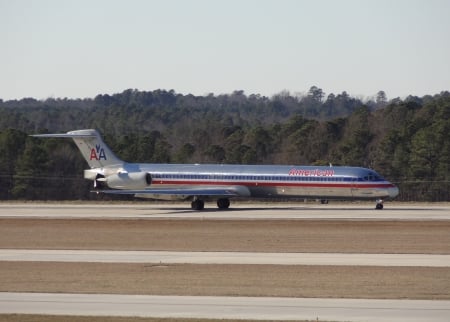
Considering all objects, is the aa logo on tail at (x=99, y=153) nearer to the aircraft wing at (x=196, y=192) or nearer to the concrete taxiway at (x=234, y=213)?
the concrete taxiway at (x=234, y=213)

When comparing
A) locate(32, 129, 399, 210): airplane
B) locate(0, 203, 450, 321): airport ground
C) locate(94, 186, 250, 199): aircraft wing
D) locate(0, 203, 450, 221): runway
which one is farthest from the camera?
locate(94, 186, 250, 199): aircraft wing

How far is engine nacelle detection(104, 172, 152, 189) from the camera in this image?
65.8 meters

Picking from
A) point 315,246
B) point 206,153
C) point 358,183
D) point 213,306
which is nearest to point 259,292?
point 213,306

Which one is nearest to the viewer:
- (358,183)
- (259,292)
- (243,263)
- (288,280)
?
(259,292)

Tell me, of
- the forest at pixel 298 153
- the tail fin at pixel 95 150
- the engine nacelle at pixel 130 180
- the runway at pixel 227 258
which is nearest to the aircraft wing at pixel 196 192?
the engine nacelle at pixel 130 180

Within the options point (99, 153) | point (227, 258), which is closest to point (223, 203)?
point (99, 153)

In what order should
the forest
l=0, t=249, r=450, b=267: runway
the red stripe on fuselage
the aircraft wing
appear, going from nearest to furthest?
l=0, t=249, r=450, b=267: runway → the red stripe on fuselage → the aircraft wing → the forest

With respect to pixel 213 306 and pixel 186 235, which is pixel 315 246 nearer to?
pixel 186 235

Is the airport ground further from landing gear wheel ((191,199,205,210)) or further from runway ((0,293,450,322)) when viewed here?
landing gear wheel ((191,199,205,210))

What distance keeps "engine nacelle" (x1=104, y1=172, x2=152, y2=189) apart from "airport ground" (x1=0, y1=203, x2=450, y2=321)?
69.6 inches

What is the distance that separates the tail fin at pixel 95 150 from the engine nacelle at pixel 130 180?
225 cm

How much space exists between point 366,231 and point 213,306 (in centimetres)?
2312

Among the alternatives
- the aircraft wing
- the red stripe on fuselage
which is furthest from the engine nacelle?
the red stripe on fuselage

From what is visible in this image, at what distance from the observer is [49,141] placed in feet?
341
